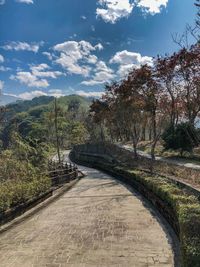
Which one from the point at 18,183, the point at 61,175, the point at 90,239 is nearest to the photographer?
the point at 90,239

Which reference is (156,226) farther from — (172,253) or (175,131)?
(175,131)

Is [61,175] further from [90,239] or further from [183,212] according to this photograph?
[183,212]

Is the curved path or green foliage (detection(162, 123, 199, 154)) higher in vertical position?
green foliage (detection(162, 123, 199, 154))

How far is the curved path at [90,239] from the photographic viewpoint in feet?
22.8

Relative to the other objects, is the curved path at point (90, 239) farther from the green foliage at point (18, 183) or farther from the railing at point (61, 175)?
the railing at point (61, 175)

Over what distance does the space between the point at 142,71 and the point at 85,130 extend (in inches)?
1736

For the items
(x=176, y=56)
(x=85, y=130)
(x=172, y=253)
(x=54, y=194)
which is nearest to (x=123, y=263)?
(x=172, y=253)

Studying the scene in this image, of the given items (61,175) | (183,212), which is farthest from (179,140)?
(183,212)

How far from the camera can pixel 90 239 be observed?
8.41 m

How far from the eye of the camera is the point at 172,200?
30.6ft

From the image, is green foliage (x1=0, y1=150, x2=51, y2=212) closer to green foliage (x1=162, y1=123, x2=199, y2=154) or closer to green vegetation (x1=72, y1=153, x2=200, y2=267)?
green vegetation (x1=72, y1=153, x2=200, y2=267)

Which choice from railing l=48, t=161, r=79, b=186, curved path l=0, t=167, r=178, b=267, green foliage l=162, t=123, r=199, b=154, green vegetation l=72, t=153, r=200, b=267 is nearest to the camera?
green vegetation l=72, t=153, r=200, b=267

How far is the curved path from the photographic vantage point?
273 inches

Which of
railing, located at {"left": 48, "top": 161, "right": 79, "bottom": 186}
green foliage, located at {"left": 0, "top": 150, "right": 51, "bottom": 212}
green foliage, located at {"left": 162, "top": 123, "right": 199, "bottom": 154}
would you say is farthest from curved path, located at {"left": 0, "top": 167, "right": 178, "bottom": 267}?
green foliage, located at {"left": 162, "top": 123, "right": 199, "bottom": 154}
